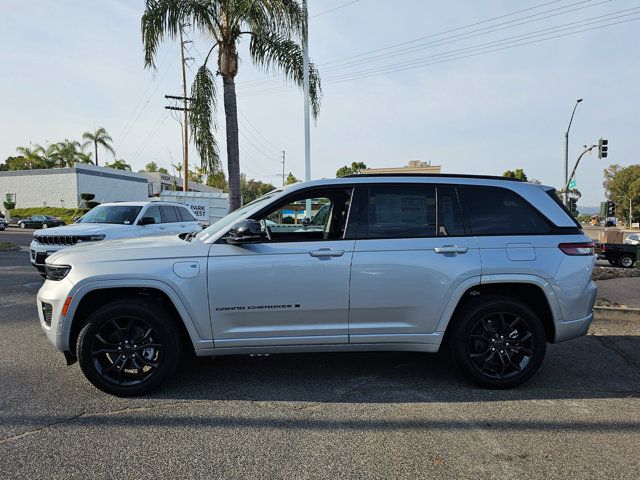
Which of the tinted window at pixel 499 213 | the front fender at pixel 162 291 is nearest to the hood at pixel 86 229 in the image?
the front fender at pixel 162 291

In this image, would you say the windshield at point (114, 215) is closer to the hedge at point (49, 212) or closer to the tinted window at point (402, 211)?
the tinted window at point (402, 211)

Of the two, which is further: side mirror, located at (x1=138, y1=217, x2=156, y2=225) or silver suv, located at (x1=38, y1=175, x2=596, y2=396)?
side mirror, located at (x1=138, y1=217, x2=156, y2=225)

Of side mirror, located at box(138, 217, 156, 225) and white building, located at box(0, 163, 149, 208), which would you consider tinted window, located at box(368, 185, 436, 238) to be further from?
white building, located at box(0, 163, 149, 208)

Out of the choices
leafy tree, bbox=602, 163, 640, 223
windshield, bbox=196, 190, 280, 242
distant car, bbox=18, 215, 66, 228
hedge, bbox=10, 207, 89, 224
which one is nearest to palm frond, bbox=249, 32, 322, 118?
windshield, bbox=196, 190, 280, 242

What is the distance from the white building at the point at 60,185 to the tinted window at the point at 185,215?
128 ft

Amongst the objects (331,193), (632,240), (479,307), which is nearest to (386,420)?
(479,307)

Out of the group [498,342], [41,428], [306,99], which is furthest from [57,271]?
[306,99]

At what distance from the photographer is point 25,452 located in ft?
9.94

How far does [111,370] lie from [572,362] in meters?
4.55

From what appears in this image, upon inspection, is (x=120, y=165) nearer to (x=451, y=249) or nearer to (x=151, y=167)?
(x=151, y=167)

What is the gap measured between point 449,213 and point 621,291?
583cm

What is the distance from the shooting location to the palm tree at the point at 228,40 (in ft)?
35.1

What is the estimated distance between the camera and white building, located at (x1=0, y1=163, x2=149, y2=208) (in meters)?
45.6

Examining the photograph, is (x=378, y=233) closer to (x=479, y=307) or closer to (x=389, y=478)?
(x=479, y=307)
